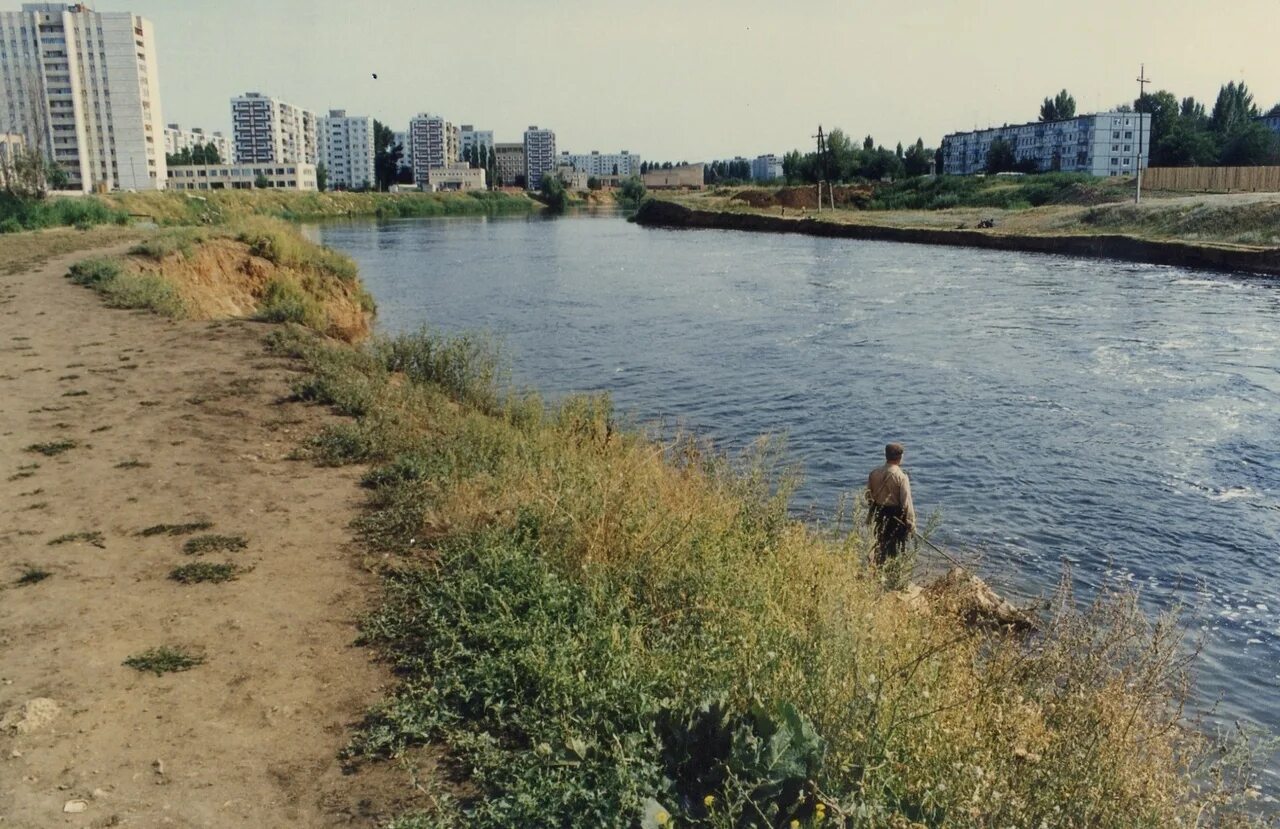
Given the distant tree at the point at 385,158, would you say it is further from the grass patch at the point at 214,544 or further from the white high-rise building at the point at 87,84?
the grass patch at the point at 214,544

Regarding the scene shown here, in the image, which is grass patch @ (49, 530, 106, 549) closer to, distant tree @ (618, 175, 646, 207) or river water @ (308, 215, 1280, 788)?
river water @ (308, 215, 1280, 788)

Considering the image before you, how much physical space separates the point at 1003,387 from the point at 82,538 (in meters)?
17.9

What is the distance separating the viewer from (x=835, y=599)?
543 centimetres

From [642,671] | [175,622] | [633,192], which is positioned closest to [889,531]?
[642,671]

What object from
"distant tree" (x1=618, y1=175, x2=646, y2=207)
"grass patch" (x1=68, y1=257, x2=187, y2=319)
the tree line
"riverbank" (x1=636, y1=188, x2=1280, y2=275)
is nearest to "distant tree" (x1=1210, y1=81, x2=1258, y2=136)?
the tree line

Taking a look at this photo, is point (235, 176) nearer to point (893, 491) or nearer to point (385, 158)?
point (385, 158)

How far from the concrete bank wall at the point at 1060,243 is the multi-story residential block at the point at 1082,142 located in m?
51.4

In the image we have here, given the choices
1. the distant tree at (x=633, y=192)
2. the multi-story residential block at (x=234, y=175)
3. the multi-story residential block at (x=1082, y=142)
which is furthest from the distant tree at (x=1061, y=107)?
the multi-story residential block at (x=234, y=175)

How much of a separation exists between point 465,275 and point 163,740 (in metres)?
→ 41.2

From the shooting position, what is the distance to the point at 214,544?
7582mm

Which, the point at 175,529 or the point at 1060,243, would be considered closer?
the point at 175,529

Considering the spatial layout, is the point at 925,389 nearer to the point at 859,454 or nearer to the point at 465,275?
the point at 859,454

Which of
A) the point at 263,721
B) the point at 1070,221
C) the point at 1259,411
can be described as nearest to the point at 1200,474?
the point at 1259,411

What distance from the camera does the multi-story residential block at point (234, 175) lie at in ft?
479
